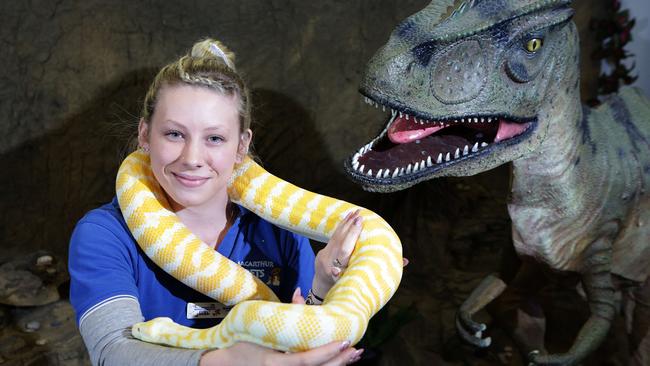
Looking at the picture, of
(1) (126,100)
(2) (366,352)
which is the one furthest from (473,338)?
(1) (126,100)

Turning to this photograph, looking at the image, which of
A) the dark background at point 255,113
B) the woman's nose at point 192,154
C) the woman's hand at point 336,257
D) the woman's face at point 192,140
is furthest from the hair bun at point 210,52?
the dark background at point 255,113

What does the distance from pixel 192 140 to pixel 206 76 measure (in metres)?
0.14

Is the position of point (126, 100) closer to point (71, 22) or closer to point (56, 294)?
point (71, 22)

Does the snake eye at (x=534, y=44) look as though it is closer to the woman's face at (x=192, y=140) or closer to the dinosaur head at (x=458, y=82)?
the dinosaur head at (x=458, y=82)

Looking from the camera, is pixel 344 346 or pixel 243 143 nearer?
pixel 344 346

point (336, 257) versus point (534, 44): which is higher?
point (534, 44)

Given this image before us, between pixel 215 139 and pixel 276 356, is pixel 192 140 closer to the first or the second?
pixel 215 139

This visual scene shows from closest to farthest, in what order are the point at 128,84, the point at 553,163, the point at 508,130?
1. the point at 508,130
2. the point at 553,163
3. the point at 128,84

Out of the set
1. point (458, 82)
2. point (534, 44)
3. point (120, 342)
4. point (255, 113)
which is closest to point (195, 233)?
point (120, 342)

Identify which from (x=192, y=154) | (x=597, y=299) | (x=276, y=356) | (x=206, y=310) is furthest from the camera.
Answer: (x=597, y=299)

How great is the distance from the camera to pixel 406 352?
2791 millimetres

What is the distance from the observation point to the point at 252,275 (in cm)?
139

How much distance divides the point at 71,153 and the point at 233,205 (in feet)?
5.73

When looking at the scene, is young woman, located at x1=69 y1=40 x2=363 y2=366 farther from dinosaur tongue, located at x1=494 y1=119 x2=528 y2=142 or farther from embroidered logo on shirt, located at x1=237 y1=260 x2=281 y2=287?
dinosaur tongue, located at x1=494 y1=119 x2=528 y2=142
